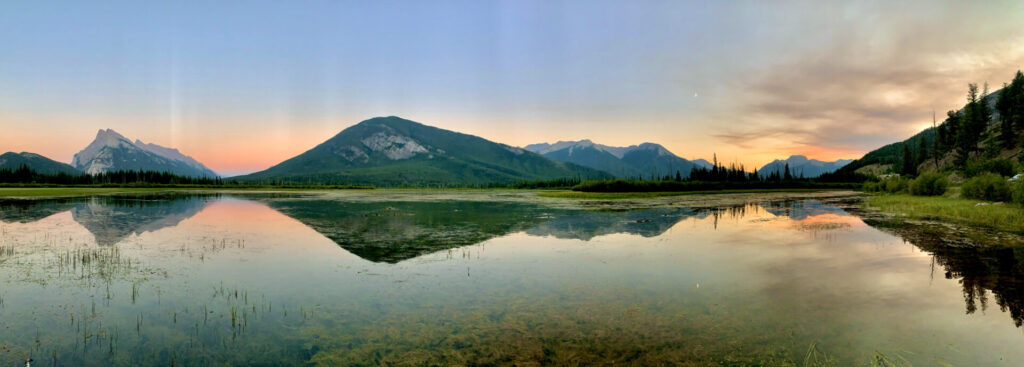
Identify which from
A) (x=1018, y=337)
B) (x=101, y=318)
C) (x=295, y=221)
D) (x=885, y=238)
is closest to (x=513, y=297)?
(x=101, y=318)

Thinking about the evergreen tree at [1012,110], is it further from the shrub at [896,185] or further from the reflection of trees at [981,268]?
the reflection of trees at [981,268]

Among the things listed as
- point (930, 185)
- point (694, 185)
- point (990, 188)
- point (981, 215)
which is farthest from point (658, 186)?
point (981, 215)

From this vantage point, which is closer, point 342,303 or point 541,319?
point 541,319

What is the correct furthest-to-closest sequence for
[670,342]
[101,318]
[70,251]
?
[70,251] → [101,318] → [670,342]

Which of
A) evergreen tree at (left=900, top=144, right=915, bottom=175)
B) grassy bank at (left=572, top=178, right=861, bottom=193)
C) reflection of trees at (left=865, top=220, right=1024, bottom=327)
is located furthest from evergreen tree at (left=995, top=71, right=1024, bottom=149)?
reflection of trees at (left=865, top=220, right=1024, bottom=327)

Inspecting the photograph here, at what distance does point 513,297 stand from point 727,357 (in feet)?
24.0

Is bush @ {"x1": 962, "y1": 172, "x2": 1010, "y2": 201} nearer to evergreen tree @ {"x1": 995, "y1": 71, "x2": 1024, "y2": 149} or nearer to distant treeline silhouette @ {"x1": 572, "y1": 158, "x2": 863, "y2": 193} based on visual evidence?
distant treeline silhouette @ {"x1": 572, "y1": 158, "x2": 863, "y2": 193}

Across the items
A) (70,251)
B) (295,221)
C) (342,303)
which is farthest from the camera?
(295,221)

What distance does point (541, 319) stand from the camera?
509 inches

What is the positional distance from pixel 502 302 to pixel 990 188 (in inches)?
2634

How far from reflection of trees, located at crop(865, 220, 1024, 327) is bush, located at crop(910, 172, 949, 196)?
177 ft

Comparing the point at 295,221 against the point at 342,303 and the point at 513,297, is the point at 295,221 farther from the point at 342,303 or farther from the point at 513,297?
the point at 513,297

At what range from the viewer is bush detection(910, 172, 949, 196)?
231ft

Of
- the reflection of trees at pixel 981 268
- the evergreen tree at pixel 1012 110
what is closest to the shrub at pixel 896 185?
the reflection of trees at pixel 981 268
